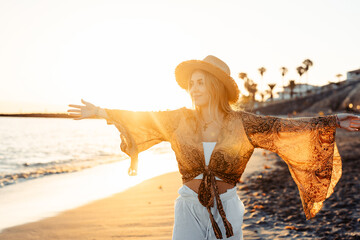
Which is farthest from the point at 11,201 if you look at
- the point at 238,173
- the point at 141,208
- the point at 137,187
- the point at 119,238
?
the point at 238,173

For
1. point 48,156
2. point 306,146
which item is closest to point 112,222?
point 306,146

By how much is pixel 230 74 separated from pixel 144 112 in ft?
3.11

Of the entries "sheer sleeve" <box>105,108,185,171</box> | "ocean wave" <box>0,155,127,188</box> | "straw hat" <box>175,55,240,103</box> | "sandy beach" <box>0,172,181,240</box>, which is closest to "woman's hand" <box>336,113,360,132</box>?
"straw hat" <box>175,55,240,103</box>

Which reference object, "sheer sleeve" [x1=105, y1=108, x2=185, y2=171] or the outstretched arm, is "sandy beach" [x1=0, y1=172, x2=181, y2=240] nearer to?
"sheer sleeve" [x1=105, y1=108, x2=185, y2=171]

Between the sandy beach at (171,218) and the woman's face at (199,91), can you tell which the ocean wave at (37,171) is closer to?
the sandy beach at (171,218)

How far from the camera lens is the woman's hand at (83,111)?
10.2 feet

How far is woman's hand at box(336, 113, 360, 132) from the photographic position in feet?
10.3

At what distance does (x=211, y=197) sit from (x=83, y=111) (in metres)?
1.40

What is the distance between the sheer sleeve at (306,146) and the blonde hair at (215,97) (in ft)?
0.74

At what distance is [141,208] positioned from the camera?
26.7 ft

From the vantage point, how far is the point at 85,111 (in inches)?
125

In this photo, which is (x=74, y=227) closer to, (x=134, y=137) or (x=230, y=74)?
(x=134, y=137)

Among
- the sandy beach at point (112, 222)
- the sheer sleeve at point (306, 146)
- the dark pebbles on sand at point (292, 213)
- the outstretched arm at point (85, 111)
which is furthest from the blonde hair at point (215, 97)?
the sandy beach at point (112, 222)

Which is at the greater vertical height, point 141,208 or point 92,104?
point 92,104
